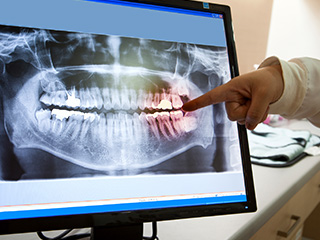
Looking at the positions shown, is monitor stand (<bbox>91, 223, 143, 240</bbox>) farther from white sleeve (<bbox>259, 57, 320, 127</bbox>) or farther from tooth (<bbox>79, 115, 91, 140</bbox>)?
white sleeve (<bbox>259, 57, 320, 127</bbox>)

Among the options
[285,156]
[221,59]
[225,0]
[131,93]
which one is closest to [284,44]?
[225,0]

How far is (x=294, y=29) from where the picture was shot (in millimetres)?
2193

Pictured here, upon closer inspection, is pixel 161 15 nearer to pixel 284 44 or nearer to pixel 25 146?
pixel 25 146

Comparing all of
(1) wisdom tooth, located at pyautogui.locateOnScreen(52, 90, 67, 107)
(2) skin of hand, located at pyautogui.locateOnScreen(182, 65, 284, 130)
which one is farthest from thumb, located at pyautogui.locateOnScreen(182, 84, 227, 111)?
(1) wisdom tooth, located at pyautogui.locateOnScreen(52, 90, 67, 107)

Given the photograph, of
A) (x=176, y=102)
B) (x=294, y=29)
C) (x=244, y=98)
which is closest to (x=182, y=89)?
(x=176, y=102)

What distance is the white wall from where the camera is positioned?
2094mm

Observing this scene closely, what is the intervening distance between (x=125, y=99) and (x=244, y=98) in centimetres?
24

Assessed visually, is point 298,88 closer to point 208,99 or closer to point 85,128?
point 208,99

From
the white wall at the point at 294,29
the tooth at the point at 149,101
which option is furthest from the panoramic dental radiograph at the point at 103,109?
the white wall at the point at 294,29

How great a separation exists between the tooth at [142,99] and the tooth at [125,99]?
2 centimetres

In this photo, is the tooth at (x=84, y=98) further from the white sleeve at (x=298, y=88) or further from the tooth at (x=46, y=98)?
the white sleeve at (x=298, y=88)

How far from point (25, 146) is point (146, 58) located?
245mm

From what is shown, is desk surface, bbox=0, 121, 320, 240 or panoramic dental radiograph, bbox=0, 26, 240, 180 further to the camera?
desk surface, bbox=0, 121, 320, 240

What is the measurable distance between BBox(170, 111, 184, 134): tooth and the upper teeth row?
13 mm
